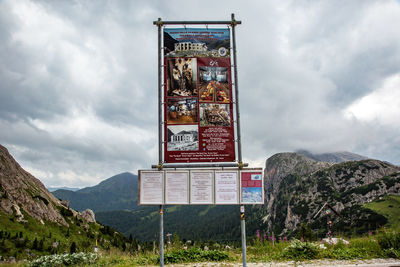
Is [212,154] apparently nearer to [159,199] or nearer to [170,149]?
[170,149]

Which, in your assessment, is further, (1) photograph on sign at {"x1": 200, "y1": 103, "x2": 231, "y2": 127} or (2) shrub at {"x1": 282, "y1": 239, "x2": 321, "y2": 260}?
(2) shrub at {"x1": 282, "y1": 239, "x2": 321, "y2": 260}

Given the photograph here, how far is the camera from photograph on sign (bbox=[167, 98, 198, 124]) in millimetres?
10945

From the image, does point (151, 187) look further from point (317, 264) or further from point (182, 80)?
point (317, 264)

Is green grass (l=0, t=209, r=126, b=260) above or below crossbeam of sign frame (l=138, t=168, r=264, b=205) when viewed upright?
below

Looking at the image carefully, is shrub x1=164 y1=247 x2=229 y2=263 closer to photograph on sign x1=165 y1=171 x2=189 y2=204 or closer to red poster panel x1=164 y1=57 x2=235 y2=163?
photograph on sign x1=165 y1=171 x2=189 y2=204

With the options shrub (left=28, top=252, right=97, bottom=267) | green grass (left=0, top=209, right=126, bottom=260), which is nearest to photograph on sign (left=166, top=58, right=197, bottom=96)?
shrub (left=28, top=252, right=97, bottom=267)

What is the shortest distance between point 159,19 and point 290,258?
11.5 meters

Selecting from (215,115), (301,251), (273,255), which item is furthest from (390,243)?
(215,115)

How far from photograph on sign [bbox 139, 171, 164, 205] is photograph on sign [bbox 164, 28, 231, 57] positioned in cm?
469

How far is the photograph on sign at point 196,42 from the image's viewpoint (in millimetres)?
11148

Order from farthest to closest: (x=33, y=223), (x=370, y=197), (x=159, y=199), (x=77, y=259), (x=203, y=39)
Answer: (x=370, y=197) → (x=33, y=223) → (x=77, y=259) → (x=203, y=39) → (x=159, y=199)

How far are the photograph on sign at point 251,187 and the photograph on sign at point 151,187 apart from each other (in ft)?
9.85

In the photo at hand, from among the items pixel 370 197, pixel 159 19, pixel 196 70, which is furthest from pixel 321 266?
pixel 370 197

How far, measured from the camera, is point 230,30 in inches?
445
